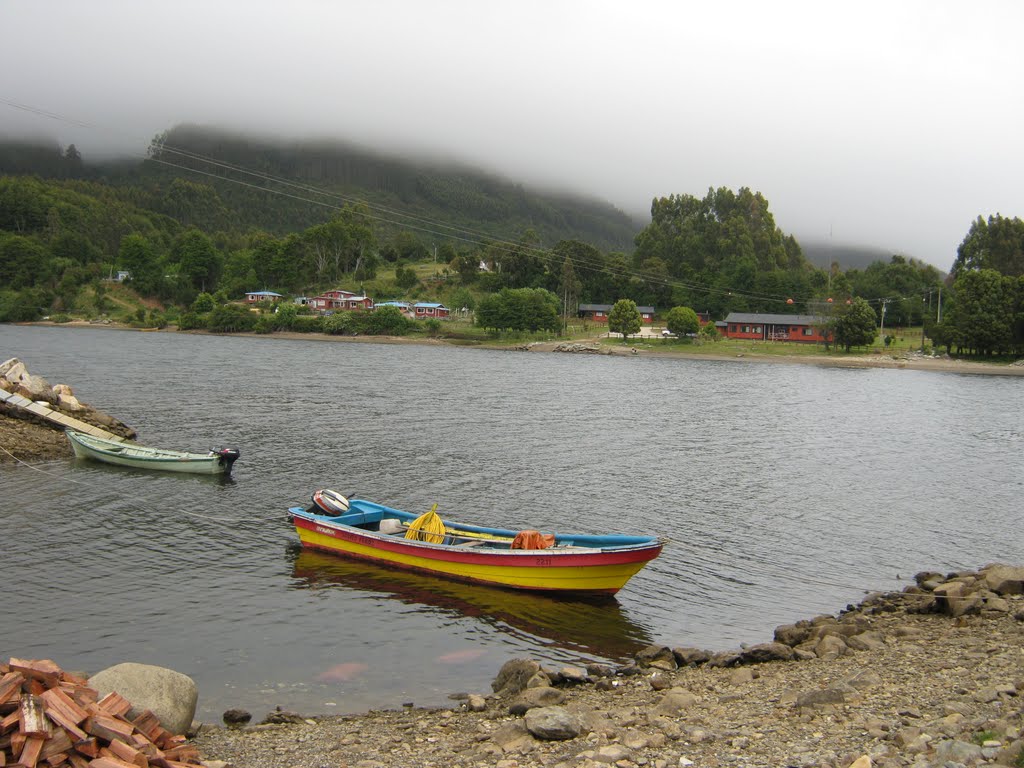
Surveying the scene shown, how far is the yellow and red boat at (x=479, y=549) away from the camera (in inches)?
876

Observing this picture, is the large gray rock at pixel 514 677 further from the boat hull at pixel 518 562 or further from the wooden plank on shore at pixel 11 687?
the wooden plank on shore at pixel 11 687

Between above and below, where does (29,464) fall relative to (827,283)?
below

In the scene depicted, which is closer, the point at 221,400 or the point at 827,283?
the point at 221,400

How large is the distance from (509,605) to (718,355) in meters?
122

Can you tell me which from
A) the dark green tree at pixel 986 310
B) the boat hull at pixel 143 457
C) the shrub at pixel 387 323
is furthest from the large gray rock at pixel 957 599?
the shrub at pixel 387 323

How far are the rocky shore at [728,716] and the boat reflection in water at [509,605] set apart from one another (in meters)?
2.10

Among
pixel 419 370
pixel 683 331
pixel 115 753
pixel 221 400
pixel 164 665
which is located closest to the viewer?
pixel 115 753

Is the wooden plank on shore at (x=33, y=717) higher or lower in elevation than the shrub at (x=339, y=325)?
lower

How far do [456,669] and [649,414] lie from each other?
4878 centimetres

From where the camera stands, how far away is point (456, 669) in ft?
60.1

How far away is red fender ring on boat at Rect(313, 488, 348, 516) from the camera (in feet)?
88.9

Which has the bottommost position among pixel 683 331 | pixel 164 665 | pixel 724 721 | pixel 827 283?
pixel 164 665

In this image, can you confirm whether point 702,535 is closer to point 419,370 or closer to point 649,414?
point 649,414

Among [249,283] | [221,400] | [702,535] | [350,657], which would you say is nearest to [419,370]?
[221,400]
